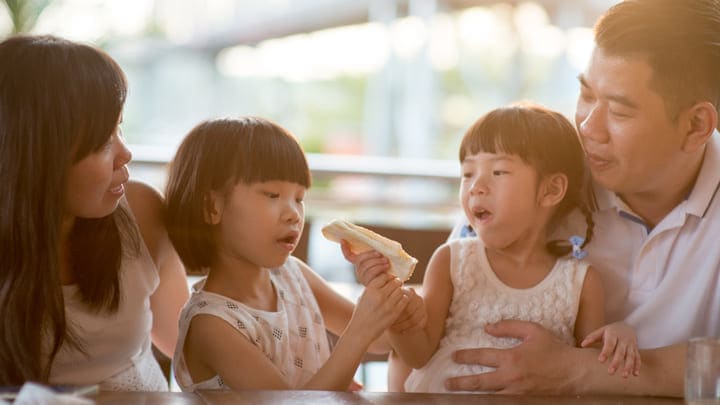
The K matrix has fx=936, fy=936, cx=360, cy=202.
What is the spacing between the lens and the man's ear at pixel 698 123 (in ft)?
5.97

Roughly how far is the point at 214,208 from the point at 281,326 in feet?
0.80

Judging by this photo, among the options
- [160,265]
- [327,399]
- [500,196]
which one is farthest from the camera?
[160,265]

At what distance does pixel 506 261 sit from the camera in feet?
6.00

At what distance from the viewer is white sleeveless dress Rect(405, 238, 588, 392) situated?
5.74ft

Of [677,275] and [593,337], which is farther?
[677,275]

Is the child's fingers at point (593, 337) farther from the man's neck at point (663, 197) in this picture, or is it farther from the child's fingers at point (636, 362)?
the man's neck at point (663, 197)

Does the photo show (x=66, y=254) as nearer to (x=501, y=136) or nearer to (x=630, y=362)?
(x=501, y=136)

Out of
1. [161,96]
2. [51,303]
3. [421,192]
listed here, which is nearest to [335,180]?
[421,192]

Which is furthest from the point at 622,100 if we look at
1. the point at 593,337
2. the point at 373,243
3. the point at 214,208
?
the point at 214,208

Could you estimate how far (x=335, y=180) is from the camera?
484 cm

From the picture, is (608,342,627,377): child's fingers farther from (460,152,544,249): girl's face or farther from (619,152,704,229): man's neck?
(619,152,704,229): man's neck

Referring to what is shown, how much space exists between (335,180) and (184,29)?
1706mm

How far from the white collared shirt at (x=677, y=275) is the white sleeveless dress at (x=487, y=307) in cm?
14

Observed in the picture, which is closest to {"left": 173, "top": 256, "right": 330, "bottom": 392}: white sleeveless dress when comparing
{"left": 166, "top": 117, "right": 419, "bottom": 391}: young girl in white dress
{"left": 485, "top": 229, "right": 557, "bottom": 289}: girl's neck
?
{"left": 166, "top": 117, "right": 419, "bottom": 391}: young girl in white dress
